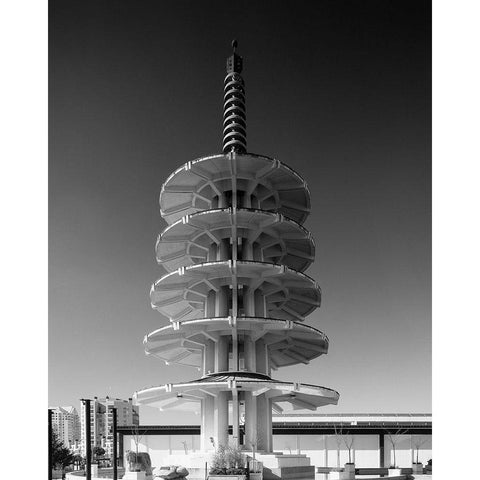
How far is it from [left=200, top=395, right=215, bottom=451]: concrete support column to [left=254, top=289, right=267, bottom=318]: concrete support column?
9381mm

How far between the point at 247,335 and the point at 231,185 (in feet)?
50.4

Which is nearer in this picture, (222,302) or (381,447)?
(222,302)

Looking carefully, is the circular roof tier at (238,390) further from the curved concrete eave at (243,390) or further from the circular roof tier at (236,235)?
the circular roof tier at (236,235)

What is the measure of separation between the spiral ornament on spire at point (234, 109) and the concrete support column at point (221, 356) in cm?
2123

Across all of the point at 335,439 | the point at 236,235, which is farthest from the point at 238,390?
the point at 335,439

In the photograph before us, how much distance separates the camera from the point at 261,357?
64375 mm

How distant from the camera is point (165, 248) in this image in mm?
71312

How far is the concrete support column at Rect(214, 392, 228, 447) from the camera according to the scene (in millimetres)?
59812

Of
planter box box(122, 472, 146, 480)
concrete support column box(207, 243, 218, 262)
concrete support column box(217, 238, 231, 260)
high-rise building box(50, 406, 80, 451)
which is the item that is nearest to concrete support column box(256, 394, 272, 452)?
planter box box(122, 472, 146, 480)

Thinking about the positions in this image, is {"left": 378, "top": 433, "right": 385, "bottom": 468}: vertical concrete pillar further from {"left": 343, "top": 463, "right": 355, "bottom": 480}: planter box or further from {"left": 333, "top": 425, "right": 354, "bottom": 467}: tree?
{"left": 343, "top": 463, "right": 355, "bottom": 480}: planter box

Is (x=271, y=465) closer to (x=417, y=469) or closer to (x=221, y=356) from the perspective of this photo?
(x=221, y=356)

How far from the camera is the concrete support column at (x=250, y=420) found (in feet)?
198
